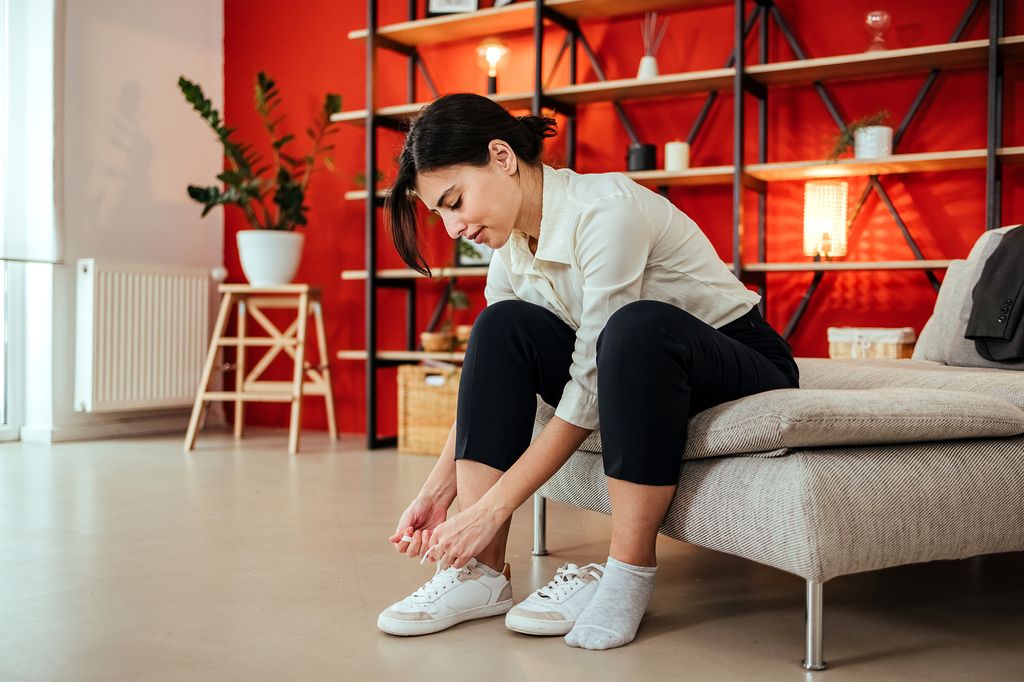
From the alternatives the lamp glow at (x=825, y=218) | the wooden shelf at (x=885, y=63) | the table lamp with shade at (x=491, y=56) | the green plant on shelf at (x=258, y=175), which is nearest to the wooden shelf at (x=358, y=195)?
the green plant on shelf at (x=258, y=175)

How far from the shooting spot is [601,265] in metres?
1.41

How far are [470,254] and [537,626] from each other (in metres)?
2.50

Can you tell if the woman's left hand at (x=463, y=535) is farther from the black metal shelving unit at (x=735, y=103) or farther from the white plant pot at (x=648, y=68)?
the white plant pot at (x=648, y=68)

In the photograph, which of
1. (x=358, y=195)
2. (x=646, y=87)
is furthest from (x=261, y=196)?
(x=646, y=87)

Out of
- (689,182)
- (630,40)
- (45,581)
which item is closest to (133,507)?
(45,581)

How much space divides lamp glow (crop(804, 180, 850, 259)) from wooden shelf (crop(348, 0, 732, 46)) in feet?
2.74

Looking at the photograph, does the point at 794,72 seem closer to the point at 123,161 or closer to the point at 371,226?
the point at 371,226

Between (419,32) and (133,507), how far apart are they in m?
2.20

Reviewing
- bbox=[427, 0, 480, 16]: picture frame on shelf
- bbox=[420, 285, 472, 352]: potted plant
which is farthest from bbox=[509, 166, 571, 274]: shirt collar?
bbox=[427, 0, 480, 16]: picture frame on shelf

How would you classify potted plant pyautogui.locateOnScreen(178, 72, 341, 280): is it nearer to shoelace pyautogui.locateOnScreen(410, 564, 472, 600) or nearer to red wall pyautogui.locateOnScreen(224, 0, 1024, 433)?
red wall pyautogui.locateOnScreen(224, 0, 1024, 433)

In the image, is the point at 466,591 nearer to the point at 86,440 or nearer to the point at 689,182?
the point at 689,182

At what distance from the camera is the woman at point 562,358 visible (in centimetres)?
136

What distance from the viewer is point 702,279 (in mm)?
1539

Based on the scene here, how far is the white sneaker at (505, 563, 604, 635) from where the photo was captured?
1425 millimetres
